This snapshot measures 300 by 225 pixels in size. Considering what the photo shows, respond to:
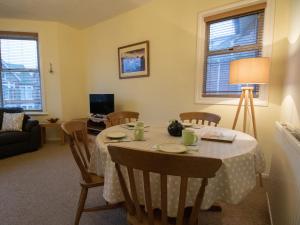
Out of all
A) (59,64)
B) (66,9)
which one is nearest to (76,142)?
(66,9)

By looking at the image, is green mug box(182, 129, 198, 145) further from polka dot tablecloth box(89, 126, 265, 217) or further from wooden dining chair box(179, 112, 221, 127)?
wooden dining chair box(179, 112, 221, 127)

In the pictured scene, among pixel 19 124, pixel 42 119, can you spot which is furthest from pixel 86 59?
pixel 19 124

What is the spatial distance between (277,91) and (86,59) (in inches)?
164

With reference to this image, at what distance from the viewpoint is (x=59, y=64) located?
4375 millimetres

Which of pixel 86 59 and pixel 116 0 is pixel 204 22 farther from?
pixel 86 59

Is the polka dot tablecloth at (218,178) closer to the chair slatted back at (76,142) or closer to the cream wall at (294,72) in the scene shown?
the chair slatted back at (76,142)

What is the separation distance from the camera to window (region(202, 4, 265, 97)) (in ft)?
7.97

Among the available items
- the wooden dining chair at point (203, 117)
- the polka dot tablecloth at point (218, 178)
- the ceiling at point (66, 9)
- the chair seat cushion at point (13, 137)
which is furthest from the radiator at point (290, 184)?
the chair seat cushion at point (13, 137)

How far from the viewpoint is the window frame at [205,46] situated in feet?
7.39

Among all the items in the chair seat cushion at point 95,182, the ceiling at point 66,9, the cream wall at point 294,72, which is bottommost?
the chair seat cushion at point 95,182

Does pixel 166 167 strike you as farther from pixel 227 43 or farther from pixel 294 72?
pixel 227 43

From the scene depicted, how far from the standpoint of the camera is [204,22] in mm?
2773

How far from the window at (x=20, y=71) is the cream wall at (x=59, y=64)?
0.16 metres

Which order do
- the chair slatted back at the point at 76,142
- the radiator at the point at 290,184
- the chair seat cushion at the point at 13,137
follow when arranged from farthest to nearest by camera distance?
the chair seat cushion at the point at 13,137
the chair slatted back at the point at 76,142
the radiator at the point at 290,184
